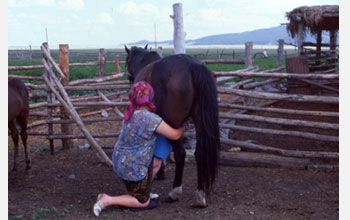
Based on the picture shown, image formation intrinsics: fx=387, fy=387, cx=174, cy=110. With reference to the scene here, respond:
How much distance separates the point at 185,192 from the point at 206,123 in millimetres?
1159

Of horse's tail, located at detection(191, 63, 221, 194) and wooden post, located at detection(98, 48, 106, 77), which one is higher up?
wooden post, located at detection(98, 48, 106, 77)

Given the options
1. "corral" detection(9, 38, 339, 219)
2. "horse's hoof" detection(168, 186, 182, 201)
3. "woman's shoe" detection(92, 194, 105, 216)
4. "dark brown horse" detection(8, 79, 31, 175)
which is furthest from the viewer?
"dark brown horse" detection(8, 79, 31, 175)

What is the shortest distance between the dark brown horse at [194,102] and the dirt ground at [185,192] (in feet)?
1.30

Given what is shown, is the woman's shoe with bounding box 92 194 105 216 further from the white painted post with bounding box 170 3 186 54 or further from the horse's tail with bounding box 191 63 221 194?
the white painted post with bounding box 170 3 186 54

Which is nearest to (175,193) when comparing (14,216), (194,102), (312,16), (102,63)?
(194,102)

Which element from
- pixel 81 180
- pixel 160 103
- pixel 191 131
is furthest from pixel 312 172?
pixel 81 180

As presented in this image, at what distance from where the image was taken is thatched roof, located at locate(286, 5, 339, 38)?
12109mm

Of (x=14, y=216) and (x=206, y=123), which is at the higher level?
(x=206, y=123)

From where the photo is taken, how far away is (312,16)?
40.2 feet

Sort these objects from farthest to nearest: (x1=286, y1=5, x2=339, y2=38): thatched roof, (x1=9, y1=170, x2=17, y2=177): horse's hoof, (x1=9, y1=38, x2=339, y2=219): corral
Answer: (x1=286, y1=5, x2=339, y2=38): thatched roof → (x1=9, y1=170, x2=17, y2=177): horse's hoof → (x1=9, y1=38, x2=339, y2=219): corral

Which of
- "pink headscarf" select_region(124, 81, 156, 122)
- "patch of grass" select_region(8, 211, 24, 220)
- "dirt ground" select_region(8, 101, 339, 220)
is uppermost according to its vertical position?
"pink headscarf" select_region(124, 81, 156, 122)

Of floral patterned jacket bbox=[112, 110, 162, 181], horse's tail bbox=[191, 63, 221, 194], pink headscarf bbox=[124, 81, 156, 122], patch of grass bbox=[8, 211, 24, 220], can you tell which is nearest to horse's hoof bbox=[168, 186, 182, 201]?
horse's tail bbox=[191, 63, 221, 194]

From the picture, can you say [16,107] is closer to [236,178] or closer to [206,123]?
[206,123]

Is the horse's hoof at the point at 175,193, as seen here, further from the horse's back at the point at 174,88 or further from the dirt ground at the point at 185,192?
the horse's back at the point at 174,88
